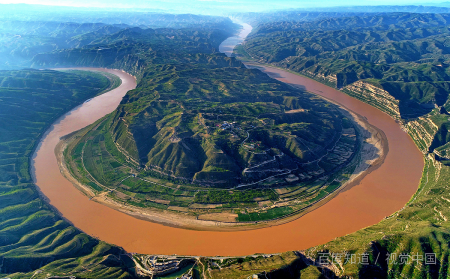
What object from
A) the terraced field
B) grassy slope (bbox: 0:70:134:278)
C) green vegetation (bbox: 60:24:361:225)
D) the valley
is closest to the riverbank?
the valley

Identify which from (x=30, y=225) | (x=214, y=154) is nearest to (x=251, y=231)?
(x=214, y=154)

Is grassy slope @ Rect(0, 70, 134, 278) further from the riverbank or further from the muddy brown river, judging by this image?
the riverbank

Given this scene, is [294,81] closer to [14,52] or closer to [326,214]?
[326,214]

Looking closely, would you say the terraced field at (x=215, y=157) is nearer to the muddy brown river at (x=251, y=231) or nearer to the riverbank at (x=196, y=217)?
the riverbank at (x=196, y=217)

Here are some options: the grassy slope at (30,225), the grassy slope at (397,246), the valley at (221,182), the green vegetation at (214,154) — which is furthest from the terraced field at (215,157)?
the grassy slope at (397,246)

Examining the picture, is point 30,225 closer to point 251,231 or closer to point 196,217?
point 196,217

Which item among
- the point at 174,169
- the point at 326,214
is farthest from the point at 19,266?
the point at 326,214
